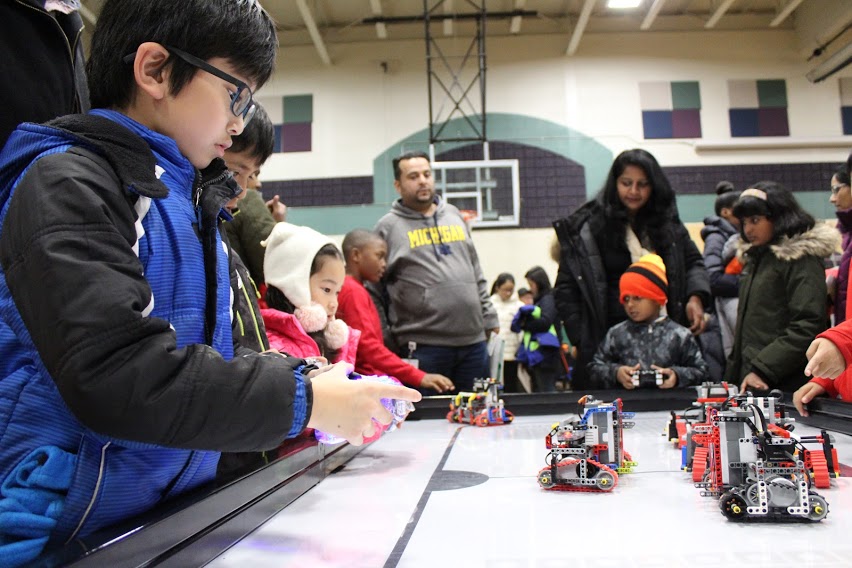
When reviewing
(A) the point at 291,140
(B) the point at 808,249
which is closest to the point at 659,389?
(B) the point at 808,249

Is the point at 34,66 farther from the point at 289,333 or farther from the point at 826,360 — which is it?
the point at 826,360

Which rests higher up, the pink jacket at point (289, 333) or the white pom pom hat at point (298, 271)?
the white pom pom hat at point (298, 271)

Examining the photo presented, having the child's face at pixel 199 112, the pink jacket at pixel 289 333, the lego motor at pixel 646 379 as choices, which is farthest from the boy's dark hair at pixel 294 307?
the child's face at pixel 199 112

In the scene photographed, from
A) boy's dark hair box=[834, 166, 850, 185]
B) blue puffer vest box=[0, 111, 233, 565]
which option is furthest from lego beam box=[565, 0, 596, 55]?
blue puffer vest box=[0, 111, 233, 565]

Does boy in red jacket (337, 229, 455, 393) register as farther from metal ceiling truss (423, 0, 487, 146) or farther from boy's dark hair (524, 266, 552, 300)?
metal ceiling truss (423, 0, 487, 146)

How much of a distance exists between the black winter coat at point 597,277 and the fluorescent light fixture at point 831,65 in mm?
7313

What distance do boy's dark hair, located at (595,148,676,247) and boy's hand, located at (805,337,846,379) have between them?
1.36 metres

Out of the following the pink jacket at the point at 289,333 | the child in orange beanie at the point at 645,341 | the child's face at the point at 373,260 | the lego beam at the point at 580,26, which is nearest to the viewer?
the pink jacket at the point at 289,333

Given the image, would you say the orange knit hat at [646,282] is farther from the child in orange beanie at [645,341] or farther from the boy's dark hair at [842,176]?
the boy's dark hair at [842,176]

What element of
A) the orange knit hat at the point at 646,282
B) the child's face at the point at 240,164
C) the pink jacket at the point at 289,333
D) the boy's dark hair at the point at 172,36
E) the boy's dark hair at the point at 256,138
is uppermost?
the boy's dark hair at the point at 256,138

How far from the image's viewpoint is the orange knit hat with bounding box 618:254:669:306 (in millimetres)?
2285

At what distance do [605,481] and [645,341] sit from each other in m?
1.31

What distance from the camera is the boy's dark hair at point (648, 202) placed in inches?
102

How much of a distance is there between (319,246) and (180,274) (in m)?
1.11
